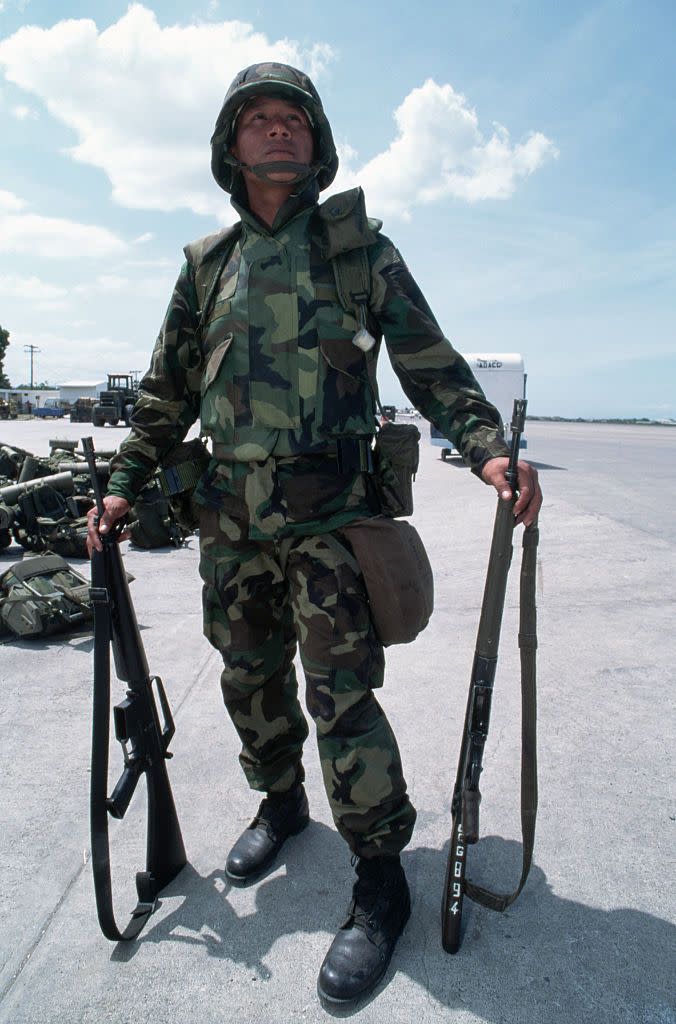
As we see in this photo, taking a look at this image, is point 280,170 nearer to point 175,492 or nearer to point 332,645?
point 175,492

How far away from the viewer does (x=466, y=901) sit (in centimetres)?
216

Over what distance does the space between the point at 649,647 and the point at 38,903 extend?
11.1 ft

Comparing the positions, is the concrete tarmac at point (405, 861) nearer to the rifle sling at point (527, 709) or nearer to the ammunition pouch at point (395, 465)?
the rifle sling at point (527, 709)

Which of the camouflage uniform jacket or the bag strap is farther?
the bag strap

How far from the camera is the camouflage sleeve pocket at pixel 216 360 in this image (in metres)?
2.11

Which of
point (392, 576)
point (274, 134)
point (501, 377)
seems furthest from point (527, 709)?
point (501, 377)

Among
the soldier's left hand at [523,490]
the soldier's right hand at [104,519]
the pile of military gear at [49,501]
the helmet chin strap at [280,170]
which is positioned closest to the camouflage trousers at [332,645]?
the soldier's right hand at [104,519]

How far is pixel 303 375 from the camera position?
2.04 meters

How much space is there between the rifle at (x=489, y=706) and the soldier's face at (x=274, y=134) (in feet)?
3.45

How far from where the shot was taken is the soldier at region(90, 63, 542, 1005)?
1975 mm

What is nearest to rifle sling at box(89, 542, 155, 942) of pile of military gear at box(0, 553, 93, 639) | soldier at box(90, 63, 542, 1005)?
soldier at box(90, 63, 542, 1005)

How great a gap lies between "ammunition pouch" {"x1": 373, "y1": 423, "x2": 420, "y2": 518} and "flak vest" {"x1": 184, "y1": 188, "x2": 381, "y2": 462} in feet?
0.22

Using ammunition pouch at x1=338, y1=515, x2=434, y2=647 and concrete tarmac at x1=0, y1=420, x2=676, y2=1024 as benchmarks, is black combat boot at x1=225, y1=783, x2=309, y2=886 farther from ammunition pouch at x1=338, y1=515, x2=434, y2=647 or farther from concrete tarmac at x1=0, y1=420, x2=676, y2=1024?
ammunition pouch at x1=338, y1=515, x2=434, y2=647

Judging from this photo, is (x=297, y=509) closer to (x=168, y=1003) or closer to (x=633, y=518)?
(x=168, y=1003)
